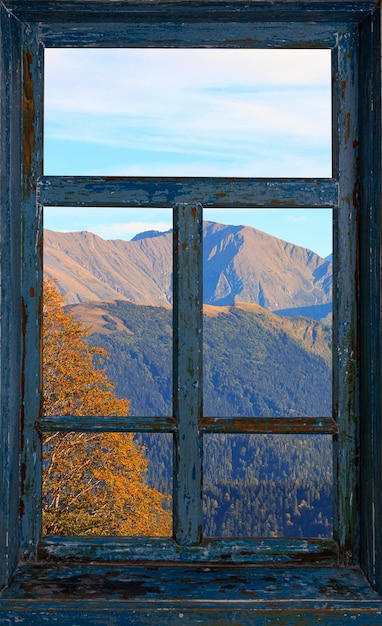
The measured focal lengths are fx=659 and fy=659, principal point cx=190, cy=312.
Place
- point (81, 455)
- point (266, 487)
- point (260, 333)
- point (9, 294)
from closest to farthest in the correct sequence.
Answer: point (9, 294) < point (81, 455) < point (266, 487) < point (260, 333)

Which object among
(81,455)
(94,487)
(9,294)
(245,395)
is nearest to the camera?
(9,294)

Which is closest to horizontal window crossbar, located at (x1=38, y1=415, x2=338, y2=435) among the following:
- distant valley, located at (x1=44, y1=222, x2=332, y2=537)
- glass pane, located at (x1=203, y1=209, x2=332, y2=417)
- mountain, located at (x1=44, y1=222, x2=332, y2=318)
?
distant valley, located at (x1=44, y1=222, x2=332, y2=537)

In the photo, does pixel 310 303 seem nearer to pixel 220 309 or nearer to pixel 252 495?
pixel 220 309

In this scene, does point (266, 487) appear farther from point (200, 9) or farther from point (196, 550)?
point (200, 9)

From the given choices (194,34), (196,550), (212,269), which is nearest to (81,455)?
(196,550)

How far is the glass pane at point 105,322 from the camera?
982 cm

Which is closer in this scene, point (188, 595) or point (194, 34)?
point (188, 595)

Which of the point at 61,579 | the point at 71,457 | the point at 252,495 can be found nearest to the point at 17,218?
the point at 61,579

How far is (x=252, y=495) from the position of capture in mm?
30078

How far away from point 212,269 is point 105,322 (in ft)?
82.7

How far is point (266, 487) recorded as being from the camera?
1275 inches

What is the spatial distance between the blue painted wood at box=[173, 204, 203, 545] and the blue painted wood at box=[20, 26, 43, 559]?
28cm

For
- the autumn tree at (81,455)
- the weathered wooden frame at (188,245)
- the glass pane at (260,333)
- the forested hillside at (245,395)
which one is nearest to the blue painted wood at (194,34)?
the weathered wooden frame at (188,245)

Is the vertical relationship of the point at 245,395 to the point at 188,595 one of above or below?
below
